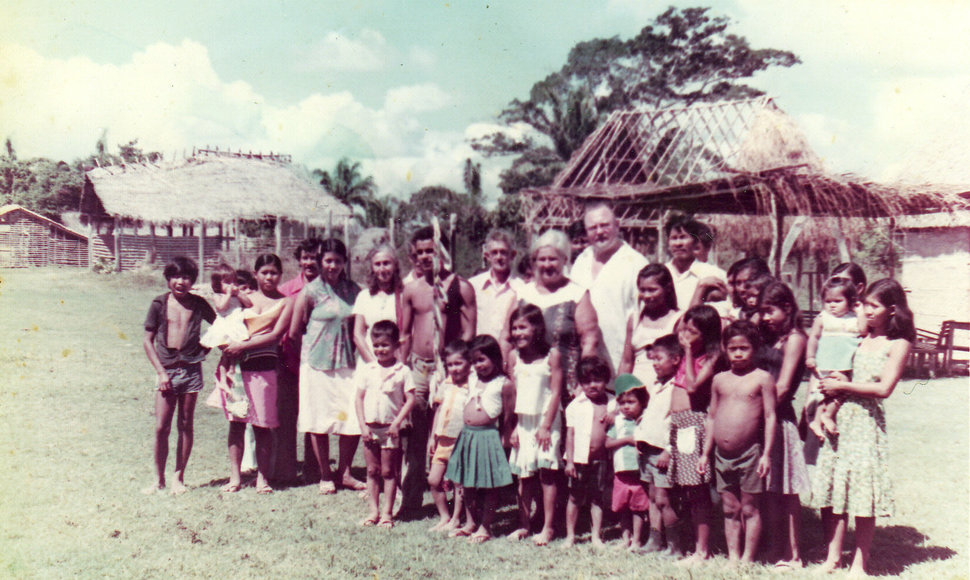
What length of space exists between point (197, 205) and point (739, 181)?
758 inches

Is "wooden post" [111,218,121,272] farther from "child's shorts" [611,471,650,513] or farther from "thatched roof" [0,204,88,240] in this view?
"child's shorts" [611,471,650,513]

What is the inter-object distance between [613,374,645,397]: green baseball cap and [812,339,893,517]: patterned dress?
108cm

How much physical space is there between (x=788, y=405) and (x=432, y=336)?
2331 millimetres

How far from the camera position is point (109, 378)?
31.0 feet

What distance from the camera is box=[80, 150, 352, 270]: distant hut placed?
23531mm

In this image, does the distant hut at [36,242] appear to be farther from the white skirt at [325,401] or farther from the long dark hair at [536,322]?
the long dark hair at [536,322]

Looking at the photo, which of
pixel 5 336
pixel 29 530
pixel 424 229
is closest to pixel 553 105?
pixel 5 336

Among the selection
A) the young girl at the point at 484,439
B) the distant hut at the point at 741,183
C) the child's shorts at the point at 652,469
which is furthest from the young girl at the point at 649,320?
the distant hut at the point at 741,183

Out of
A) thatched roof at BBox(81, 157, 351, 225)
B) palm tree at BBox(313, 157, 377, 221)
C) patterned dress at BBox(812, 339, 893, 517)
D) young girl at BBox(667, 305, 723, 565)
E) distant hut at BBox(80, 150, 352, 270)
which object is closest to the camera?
patterned dress at BBox(812, 339, 893, 517)

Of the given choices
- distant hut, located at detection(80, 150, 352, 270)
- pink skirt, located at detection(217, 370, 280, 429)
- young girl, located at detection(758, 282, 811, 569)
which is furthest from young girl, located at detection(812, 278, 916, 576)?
distant hut, located at detection(80, 150, 352, 270)

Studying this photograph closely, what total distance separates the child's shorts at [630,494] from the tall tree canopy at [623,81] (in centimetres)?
1578

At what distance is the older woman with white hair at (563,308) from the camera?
4.52 m

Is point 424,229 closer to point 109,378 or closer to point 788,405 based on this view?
point 788,405

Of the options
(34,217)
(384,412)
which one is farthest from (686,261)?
(34,217)
